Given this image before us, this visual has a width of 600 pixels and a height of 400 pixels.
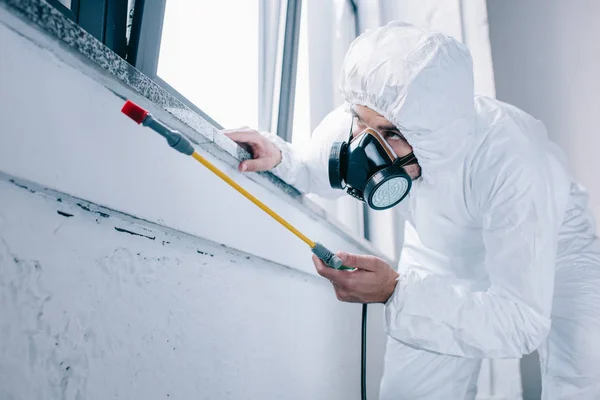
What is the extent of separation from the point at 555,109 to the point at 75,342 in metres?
2.33

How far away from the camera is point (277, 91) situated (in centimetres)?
167

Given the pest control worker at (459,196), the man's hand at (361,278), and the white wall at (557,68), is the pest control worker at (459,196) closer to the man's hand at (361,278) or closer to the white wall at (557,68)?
the man's hand at (361,278)

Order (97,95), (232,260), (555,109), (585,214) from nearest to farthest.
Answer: (97,95) → (232,260) → (585,214) → (555,109)

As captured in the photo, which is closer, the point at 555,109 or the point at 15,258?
the point at 15,258

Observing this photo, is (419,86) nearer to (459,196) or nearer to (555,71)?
(459,196)

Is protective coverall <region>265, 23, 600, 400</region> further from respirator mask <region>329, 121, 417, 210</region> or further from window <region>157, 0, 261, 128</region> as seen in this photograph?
window <region>157, 0, 261, 128</region>

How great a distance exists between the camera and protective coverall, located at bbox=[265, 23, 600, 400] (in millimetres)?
829

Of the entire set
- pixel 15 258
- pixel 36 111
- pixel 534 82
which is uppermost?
pixel 534 82

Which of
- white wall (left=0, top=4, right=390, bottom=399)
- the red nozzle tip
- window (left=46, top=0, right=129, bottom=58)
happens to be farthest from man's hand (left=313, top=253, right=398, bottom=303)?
window (left=46, top=0, right=129, bottom=58)

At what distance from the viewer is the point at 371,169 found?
0.87 metres

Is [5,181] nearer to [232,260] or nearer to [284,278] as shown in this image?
[232,260]

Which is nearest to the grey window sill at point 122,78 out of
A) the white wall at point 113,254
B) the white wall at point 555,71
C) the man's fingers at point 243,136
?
the white wall at point 113,254

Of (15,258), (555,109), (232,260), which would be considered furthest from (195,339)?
(555,109)

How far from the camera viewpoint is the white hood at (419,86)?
851 mm
